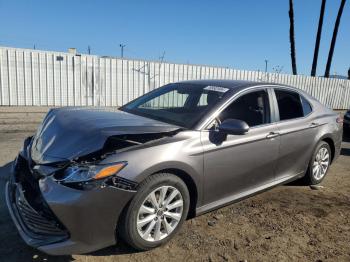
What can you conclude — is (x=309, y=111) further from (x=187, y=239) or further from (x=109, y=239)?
(x=109, y=239)

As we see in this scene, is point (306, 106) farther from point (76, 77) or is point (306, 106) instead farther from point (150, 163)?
point (76, 77)

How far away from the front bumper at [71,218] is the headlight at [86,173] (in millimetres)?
79

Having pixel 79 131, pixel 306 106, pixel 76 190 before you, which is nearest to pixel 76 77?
pixel 306 106

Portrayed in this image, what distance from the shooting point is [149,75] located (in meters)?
14.7

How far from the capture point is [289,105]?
16.4 feet

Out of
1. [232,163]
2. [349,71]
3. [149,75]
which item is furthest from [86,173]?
[349,71]

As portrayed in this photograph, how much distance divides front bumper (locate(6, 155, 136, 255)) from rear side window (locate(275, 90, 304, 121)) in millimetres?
2676

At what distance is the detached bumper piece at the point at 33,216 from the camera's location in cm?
282

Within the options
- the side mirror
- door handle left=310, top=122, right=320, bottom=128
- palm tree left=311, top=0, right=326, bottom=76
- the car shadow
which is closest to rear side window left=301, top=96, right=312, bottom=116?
door handle left=310, top=122, right=320, bottom=128

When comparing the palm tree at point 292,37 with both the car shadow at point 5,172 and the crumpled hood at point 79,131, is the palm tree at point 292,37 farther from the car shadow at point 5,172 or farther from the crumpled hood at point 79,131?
the crumpled hood at point 79,131

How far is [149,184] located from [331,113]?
13.0 ft

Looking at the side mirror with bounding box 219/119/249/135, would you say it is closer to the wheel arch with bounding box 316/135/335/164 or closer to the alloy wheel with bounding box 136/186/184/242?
the alloy wheel with bounding box 136/186/184/242

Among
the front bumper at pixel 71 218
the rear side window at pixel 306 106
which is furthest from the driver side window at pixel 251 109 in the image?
the front bumper at pixel 71 218

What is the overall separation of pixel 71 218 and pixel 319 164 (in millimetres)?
4119
